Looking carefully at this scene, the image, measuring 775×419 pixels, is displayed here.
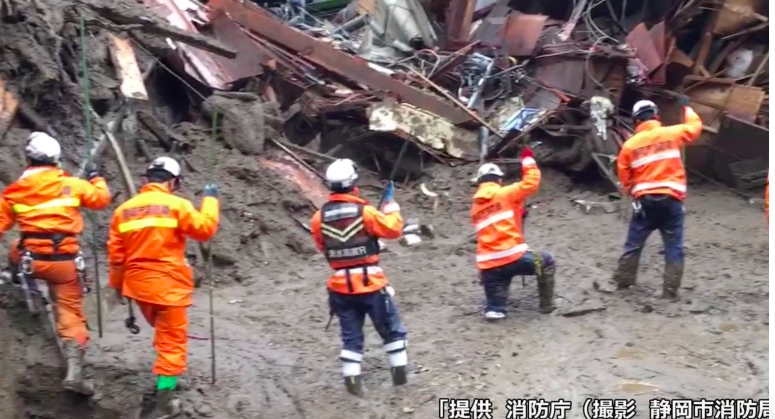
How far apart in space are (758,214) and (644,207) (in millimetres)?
3591

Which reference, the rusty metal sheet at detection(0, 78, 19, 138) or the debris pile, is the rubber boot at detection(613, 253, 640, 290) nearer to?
the debris pile

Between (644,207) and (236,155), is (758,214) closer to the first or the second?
(644,207)

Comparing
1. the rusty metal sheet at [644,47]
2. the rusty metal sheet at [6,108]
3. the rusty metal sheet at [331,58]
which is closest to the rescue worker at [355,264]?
the rusty metal sheet at [6,108]

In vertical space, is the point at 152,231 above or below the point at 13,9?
below

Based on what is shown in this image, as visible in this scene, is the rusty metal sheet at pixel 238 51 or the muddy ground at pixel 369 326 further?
the rusty metal sheet at pixel 238 51

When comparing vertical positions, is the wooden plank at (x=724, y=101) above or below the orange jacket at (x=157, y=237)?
below

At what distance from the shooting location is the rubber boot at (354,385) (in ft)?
21.1

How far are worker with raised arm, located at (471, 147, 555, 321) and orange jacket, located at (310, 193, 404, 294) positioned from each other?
149 cm

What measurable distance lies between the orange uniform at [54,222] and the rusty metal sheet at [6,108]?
182 cm

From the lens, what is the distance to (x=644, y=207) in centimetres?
789

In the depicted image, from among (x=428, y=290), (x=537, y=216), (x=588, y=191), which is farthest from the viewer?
(x=588, y=191)

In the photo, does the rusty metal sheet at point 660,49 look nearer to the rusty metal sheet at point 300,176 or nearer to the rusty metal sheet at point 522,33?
the rusty metal sheet at point 522,33

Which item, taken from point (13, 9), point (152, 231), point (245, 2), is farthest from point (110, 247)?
point (245, 2)

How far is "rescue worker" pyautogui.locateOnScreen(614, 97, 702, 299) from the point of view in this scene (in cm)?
775
